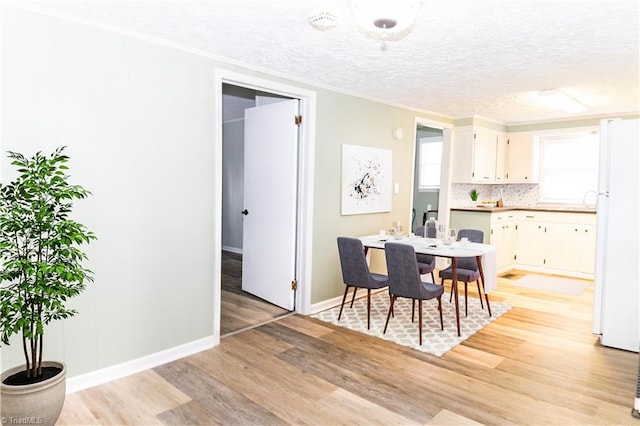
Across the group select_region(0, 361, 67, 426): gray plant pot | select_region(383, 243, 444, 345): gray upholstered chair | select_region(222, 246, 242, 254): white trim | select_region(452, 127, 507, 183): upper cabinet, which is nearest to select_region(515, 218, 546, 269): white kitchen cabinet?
select_region(452, 127, 507, 183): upper cabinet

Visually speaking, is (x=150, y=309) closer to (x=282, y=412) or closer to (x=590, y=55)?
(x=282, y=412)

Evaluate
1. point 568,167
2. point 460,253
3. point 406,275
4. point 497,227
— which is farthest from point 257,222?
point 568,167

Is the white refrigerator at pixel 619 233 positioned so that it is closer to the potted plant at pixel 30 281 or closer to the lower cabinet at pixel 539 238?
the lower cabinet at pixel 539 238

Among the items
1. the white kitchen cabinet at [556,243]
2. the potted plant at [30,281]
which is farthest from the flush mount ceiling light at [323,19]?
the white kitchen cabinet at [556,243]

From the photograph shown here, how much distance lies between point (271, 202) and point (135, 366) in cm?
212

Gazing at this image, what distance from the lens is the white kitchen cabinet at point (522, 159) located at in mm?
6742

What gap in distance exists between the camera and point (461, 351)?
3414mm

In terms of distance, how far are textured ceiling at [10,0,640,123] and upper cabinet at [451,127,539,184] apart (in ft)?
5.82

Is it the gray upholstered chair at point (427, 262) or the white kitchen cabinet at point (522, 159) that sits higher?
the white kitchen cabinet at point (522, 159)

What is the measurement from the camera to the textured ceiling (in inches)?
95.6

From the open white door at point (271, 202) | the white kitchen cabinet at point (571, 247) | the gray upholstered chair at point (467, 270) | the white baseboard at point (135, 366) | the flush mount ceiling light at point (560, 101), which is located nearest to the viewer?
the white baseboard at point (135, 366)

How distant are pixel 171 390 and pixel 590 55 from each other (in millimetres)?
3890

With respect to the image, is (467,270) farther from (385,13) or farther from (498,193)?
(498,193)

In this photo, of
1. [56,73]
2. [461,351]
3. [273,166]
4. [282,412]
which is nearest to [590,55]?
[461,351]
